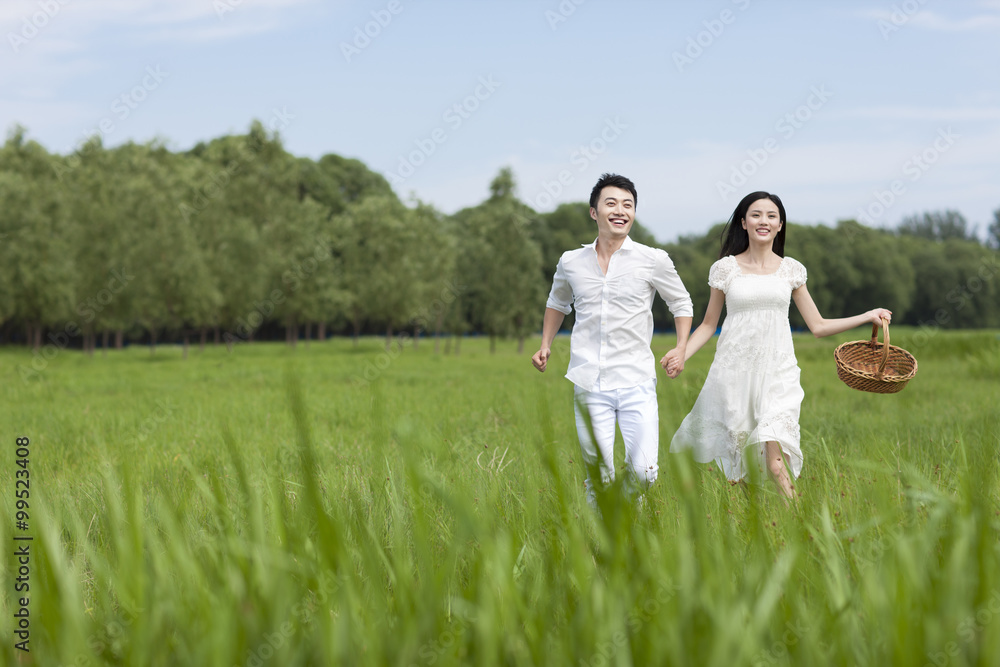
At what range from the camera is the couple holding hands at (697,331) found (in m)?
4.45

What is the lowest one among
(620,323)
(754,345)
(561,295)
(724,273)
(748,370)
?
(748,370)

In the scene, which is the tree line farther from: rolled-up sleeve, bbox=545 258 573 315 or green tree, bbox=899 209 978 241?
green tree, bbox=899 209 978 241

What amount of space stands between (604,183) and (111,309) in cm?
4010

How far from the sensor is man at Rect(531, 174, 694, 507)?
4.42 meters

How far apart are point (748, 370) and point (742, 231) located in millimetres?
1057

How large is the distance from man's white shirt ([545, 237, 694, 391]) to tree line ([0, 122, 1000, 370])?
2982cm

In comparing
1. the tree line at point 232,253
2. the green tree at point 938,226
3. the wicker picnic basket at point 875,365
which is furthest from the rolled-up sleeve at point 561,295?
the green tree at point 938,226

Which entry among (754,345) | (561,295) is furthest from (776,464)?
(561,295)

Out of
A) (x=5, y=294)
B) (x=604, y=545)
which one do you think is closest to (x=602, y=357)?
(x=604, y=545)

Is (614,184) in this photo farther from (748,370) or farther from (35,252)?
(35,252)

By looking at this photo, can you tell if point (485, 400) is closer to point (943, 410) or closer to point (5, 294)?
point (943, 410)

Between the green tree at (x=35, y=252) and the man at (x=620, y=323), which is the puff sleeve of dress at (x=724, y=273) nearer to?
the man at (x=620, y=323)

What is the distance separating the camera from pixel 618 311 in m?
4.51

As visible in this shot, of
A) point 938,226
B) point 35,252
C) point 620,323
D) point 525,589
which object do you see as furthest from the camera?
point 938,226
